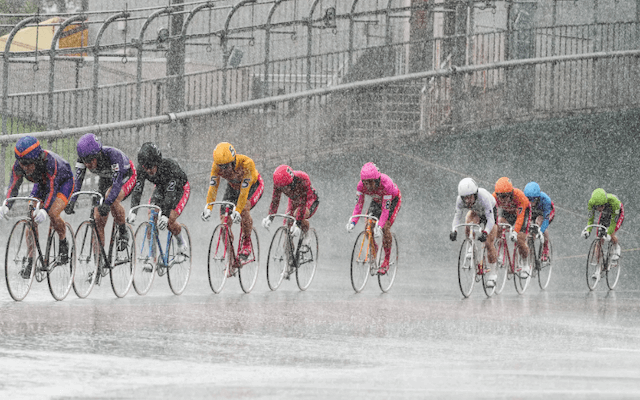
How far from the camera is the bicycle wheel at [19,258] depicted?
10.9 m

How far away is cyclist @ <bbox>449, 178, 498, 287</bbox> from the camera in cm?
1438

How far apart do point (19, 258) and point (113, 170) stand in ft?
5.29

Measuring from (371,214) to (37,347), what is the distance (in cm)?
727

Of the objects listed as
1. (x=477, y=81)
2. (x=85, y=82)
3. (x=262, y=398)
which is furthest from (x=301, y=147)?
(x=262, y=398)

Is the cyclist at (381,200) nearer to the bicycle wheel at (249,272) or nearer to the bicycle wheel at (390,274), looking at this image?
the bicycle wheel at (390,274)

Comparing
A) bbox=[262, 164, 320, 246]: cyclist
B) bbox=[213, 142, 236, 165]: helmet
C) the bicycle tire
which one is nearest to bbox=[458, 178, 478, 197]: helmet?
the bicycle tire

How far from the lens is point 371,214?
1510 cm

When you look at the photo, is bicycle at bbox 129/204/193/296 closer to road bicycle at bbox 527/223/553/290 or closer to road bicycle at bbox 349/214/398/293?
road bicycle at bbox 349/214/398/293

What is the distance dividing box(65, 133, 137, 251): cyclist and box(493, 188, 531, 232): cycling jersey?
5.75 m

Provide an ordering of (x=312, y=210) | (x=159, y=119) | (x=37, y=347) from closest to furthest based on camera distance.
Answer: (x=37, y=347) < (x=312, y=210) < (x=159, y=119)

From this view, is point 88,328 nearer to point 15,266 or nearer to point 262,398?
point 15,266

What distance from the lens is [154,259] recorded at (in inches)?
500

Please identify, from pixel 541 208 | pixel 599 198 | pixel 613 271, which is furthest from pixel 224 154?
pixel 613 271

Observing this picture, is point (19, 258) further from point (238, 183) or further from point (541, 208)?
point (541, 208)
